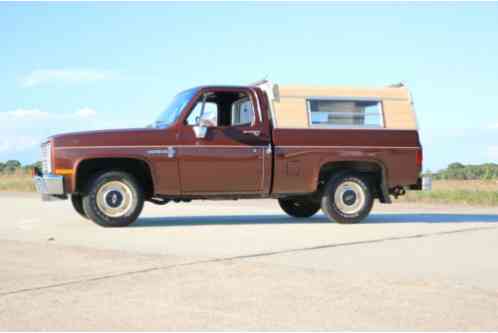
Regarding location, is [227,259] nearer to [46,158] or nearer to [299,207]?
[46,158]

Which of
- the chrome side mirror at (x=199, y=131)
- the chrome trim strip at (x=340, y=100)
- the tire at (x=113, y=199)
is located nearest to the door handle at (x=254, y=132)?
the chrome side mirror at (x=199, y=131)

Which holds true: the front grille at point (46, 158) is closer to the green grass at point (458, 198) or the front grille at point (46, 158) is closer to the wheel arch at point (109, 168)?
the wheel arch at point (109, 168)

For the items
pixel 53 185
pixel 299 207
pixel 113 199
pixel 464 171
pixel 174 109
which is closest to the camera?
pixel 53 185

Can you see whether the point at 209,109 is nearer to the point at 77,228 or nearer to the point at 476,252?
the point at 77,228

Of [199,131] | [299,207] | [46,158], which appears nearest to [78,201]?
[46,158]

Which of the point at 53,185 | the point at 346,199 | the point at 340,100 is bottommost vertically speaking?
the point at 346,199

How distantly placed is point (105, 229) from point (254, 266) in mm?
4337

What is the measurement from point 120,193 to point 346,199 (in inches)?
149

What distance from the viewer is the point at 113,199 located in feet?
38.4

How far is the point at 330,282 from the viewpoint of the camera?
22.4ft

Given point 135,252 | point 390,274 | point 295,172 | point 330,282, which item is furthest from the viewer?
point 295,172

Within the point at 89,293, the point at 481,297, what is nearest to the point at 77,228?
the point at 89,293

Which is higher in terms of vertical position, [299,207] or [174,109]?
[174,109]

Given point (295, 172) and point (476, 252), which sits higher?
point (295, 172)
